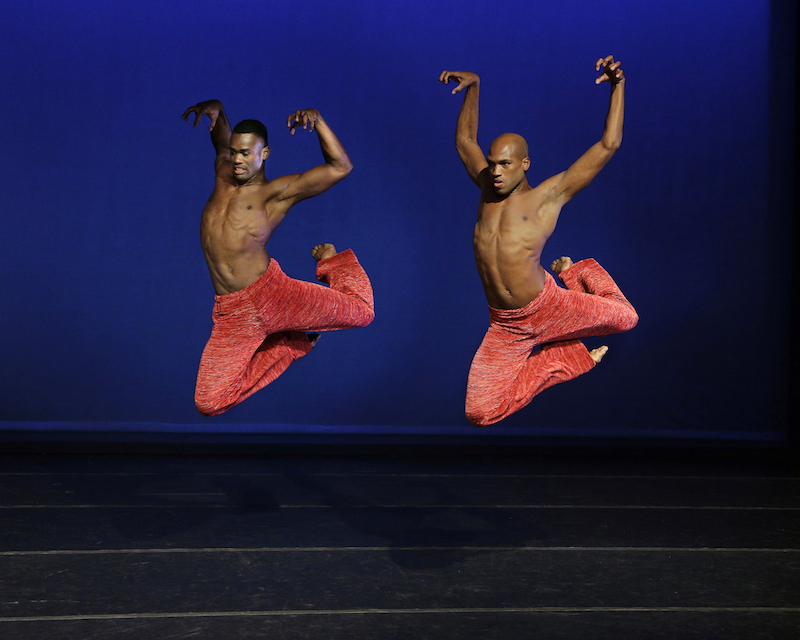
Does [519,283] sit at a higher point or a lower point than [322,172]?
lower

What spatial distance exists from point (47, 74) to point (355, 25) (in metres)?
1.74

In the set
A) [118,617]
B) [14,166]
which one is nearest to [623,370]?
[118,617]

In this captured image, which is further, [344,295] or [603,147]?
[344,295]

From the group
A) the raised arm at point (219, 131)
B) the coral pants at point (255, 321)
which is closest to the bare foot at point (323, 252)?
the coral pants at point (255, 321)

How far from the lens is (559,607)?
2.80 m

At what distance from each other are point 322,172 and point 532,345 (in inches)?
40.5

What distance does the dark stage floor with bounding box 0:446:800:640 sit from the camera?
8.84 ft

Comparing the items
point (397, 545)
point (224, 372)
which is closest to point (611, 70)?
point (224, 372)

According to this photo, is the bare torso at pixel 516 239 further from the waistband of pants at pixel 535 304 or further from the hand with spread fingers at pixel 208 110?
the hand with spread fingers at pixel 208 110

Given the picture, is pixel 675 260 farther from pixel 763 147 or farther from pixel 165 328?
pixel 165 328

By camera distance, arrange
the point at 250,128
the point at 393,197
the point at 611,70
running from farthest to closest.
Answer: the point at 393,197 < the point at 250,128 < the point at 611,70

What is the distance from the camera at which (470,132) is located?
313 cm

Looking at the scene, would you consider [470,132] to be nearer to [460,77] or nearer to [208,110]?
[460,77]

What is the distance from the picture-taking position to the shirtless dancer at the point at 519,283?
2.94m
